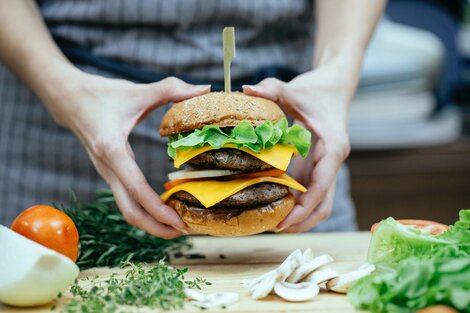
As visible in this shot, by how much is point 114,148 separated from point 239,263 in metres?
0.60

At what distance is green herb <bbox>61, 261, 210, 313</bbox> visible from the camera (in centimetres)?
195

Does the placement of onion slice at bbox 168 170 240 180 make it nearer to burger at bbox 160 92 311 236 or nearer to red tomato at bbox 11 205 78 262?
burger at bbox 160 92 311 236

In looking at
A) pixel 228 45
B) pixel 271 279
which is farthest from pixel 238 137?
pixel 271 279

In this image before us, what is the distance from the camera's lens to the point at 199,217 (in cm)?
232

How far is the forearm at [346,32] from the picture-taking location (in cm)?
281

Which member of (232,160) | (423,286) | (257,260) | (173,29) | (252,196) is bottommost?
(257,260)

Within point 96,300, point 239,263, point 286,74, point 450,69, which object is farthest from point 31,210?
point 450,69

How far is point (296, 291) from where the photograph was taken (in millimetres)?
2059

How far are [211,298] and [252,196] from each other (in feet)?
1.26

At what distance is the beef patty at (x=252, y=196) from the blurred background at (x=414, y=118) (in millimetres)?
2164

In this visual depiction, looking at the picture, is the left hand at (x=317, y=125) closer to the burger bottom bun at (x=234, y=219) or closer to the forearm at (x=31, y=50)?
the burger bottom bun at (x=234, y=219)

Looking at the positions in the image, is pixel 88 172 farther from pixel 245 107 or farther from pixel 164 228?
pixel 245 107

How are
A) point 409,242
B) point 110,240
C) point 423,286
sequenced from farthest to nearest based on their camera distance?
point 110,240
point 409,242
point 423,286

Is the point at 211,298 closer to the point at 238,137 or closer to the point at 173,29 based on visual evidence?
the point at 238,137
